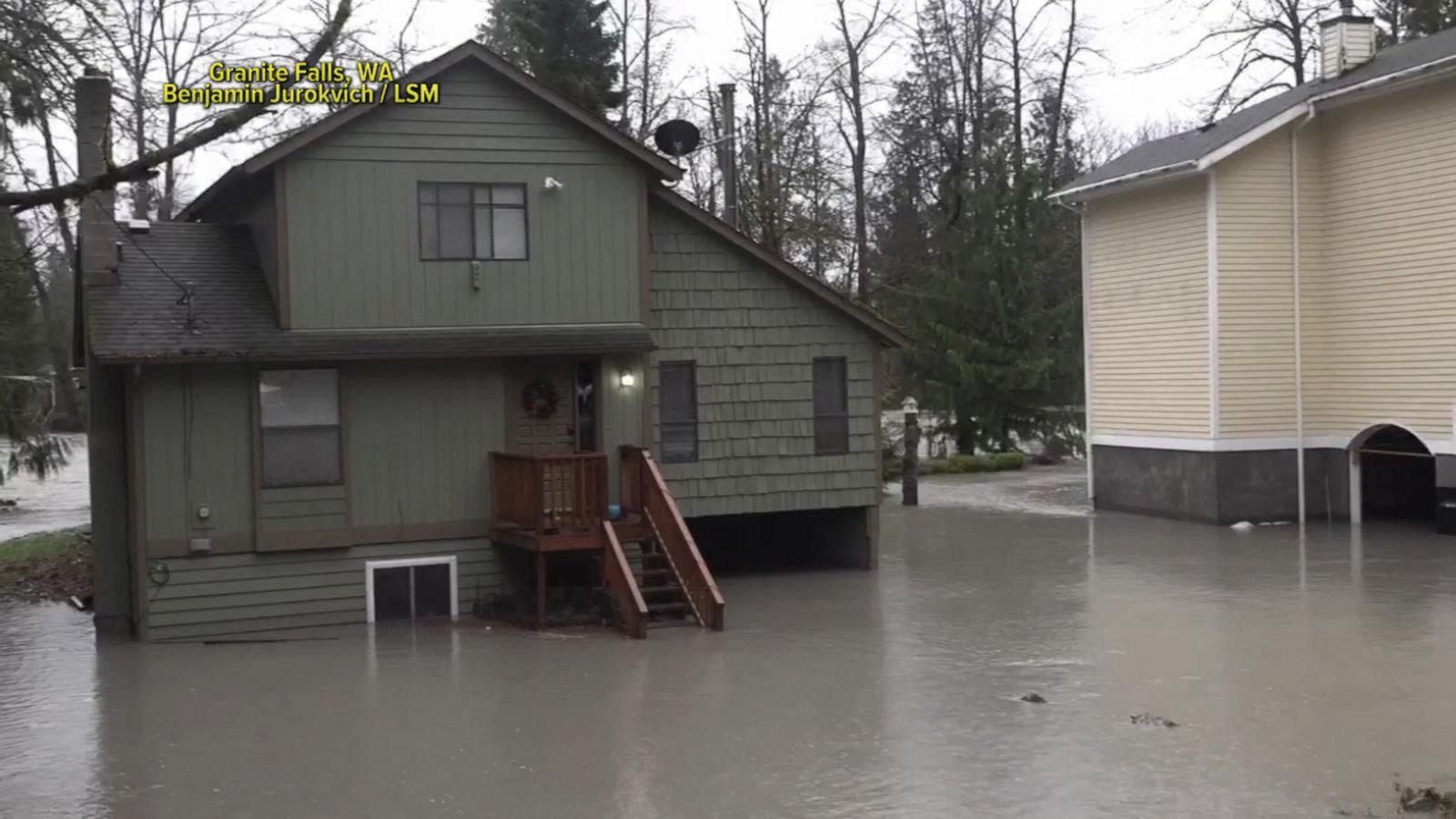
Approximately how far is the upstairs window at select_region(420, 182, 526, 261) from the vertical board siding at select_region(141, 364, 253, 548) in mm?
2475

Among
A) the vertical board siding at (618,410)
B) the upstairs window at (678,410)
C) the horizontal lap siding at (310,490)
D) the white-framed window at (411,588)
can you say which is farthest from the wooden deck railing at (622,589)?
the upstairs window at (678,410)

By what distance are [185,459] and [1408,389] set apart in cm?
1657

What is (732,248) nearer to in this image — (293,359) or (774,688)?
(293,359)

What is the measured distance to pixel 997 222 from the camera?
34219 mm

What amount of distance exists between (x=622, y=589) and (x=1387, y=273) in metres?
13.3

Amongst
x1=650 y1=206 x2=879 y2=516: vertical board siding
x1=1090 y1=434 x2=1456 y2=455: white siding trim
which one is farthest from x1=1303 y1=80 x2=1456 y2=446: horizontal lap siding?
x1=650 y1=206 x2=879 y2=516: vertical board siding

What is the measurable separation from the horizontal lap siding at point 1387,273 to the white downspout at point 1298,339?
144mm

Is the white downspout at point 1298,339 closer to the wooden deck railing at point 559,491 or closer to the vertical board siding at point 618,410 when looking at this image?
the vertical board siding at point 618,410

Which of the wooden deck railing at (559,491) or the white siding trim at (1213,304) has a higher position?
the white siding trim at (1213,304)

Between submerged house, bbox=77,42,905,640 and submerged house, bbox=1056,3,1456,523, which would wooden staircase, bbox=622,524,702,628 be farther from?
submerged house, bbox=1056,3,1456,523

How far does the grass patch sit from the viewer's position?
63.2 feet

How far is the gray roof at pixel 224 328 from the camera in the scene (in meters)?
14.7

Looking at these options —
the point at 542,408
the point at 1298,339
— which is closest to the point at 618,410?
the point at 542,408

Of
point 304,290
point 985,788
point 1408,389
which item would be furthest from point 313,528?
point 1408,389
